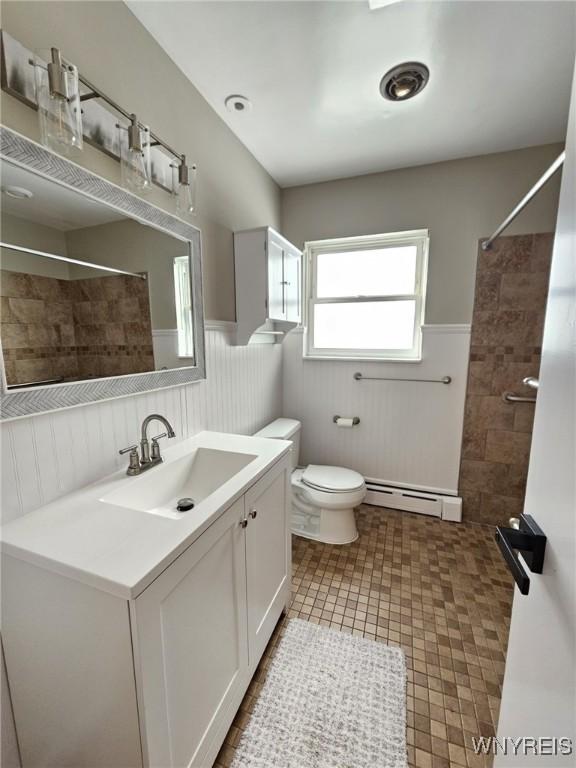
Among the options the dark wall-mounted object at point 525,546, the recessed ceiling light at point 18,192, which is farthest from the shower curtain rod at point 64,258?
the dark wall-mounted object at point 525,546

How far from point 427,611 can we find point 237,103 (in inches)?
105

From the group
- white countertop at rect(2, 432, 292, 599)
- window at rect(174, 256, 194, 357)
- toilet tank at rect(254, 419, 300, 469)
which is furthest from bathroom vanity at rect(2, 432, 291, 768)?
toilet tank at rect(254, 419, 300, 469)

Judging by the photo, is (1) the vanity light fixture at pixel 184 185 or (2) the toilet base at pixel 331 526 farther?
(2) the toilet base at pixel 331 526

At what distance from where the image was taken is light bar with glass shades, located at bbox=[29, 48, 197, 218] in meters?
0.83

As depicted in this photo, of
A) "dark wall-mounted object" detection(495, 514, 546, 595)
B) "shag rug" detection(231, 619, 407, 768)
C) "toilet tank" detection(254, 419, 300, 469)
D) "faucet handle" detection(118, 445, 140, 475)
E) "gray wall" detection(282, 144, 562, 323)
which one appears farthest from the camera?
"toilet tank" detection(254, 419, 300, 469)

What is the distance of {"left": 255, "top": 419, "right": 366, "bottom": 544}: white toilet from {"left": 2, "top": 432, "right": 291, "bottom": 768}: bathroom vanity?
97 cm

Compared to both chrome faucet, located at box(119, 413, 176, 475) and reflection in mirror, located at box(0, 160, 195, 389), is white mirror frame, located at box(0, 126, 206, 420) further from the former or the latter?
chrome faucet, located at box(119, 413, 176, 475)

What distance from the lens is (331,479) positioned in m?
2.06

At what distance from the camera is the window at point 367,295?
90.3 inches

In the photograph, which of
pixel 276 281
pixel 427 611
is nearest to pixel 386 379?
pixel 276 281

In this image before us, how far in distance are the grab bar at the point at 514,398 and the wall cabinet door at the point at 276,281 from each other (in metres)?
1.56

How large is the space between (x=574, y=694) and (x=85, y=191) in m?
1.56

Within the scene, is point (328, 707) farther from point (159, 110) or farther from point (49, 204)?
point (159, 110)

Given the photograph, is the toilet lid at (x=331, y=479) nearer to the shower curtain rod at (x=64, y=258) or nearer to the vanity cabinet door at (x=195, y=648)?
the vanity cabinet door at (x=195, y=648)
